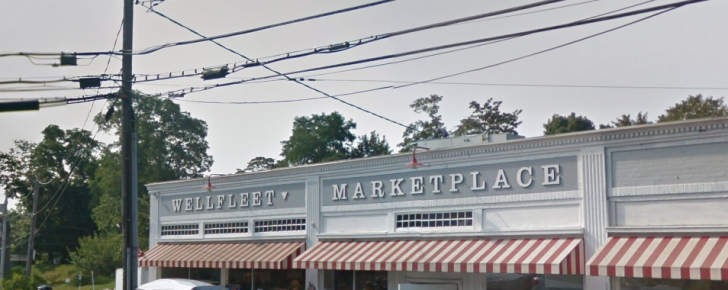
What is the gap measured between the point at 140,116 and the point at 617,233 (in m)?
52.3

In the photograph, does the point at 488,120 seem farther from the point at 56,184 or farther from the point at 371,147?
the point at 56,184

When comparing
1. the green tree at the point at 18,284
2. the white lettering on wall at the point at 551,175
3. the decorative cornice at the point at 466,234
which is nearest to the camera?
the decorative cornice at the point at 466,234

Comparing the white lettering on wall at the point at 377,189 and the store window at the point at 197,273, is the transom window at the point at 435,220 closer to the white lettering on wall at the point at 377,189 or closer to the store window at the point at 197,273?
the white lettering on wall at the point at 377,189

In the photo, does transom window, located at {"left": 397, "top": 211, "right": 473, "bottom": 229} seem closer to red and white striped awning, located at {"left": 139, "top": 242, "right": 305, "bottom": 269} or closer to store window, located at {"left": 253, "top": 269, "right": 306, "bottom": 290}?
red and white striped awning, located at {"left": 139, "top": 242, "right": 305, "bottom": 269}

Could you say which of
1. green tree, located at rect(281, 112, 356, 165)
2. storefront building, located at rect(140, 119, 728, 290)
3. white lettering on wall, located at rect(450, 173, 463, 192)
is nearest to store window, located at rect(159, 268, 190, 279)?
storefront building, located at rect(140, 119, 728, 290)

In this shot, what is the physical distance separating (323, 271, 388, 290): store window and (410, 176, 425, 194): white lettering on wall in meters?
2.73

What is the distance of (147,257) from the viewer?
30.5 metres

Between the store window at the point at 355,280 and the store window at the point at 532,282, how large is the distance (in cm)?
381

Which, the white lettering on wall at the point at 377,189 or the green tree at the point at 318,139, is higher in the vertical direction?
the green tree at the point at 318,139

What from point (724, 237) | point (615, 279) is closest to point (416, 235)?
point (615, 279)

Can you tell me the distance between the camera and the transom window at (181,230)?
29.7 meters

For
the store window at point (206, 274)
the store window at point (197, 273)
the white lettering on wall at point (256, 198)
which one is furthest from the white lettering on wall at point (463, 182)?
the store window at point (197, 273)

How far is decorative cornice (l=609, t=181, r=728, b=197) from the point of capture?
53.1ft

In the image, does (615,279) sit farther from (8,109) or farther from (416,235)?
(8,109)
